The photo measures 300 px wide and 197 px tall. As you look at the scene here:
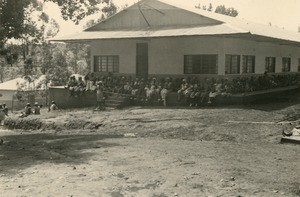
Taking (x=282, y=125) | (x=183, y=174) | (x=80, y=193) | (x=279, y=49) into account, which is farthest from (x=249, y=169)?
(x=279, y=49)

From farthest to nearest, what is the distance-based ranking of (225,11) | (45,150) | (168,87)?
(225,11)
(168,87)
(45,150)

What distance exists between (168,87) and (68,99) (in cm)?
635

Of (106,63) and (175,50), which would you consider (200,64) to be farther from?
(106,63)

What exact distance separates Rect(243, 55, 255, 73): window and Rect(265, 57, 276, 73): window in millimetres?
3088

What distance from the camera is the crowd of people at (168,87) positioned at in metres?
21.0

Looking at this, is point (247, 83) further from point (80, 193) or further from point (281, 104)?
point (80, 193)

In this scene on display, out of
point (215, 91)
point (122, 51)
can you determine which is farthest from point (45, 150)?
point (122, 51)

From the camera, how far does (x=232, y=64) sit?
24844 mm

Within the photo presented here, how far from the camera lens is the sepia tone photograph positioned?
919 centimetres

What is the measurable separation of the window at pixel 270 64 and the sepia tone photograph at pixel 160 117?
0.49 ft

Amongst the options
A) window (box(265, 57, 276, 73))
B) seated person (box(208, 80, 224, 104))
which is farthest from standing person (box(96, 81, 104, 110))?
window (box(265, 57, 276, 73))

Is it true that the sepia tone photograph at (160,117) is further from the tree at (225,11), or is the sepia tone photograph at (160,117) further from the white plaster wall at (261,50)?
the tree at (225,11)

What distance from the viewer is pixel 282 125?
51.8 feet

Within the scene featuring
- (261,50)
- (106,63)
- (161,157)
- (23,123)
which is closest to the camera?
(161,157)
